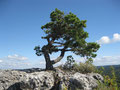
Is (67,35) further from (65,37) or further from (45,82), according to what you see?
(45,82)

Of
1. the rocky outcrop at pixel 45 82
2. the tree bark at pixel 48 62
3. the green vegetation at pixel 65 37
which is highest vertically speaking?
the green vegetation at pixel 65 37

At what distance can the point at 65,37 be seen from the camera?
1159cm

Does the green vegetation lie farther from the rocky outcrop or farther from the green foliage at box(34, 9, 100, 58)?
the rocky outcrop

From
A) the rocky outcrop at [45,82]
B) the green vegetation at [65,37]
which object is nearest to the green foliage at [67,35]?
the green vegetation at [65,37]

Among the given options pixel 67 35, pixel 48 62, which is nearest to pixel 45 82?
pixel 48 62

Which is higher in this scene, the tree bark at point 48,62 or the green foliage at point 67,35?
the green foliage at point 67,35

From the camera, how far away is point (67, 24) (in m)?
11.1

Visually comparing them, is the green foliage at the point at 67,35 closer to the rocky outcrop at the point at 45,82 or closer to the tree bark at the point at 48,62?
the tree bark at the point at 48,62

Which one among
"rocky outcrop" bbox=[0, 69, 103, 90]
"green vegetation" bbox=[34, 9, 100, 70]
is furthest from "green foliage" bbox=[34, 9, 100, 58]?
"rocky outcrop" bbox=[0, 69, 103, 90]

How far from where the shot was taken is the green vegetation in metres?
10.4

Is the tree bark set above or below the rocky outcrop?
above

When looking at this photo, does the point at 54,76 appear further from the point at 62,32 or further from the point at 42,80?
the point at 62,32

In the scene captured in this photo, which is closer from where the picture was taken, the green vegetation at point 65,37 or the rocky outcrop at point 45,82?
the rocky outcrop at point 45,82

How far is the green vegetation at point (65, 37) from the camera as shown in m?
10.4
